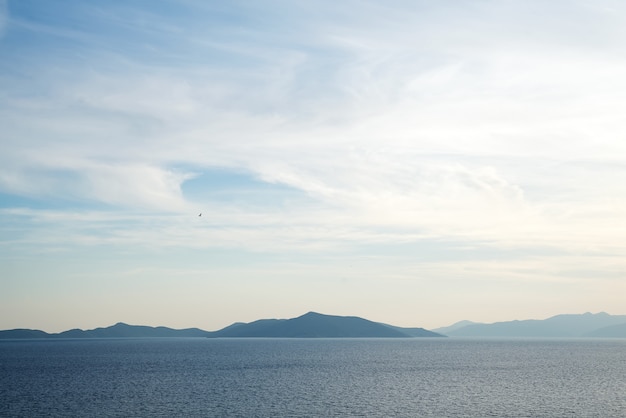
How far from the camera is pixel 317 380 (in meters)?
154

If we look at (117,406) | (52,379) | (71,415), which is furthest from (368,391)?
(52,379)

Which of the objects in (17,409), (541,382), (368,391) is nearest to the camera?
(17,409)

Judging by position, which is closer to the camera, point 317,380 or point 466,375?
point 317,380

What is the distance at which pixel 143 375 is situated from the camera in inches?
6604

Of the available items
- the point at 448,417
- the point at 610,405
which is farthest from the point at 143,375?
the point at 610,405

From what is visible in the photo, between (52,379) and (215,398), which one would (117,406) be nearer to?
(215,398)

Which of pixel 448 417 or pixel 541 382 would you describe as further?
pixel 541 382

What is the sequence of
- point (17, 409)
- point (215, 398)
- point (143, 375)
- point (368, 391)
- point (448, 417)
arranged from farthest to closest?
point (143, 375)
point (368, 391)
point (215, 398)
point (17, 409)
point (448, 417)

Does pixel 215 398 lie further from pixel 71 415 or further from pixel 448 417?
pixel 448 417

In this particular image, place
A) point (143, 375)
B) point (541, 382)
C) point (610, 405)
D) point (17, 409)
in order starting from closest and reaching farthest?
point (17, 409)
point (610, 405)
point (541, 382)
point (143, 375)

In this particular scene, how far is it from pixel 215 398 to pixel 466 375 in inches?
3193

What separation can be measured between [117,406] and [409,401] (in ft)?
164

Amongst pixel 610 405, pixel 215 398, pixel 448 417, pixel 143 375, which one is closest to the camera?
pixel 448 417

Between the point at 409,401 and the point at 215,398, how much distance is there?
116ft
